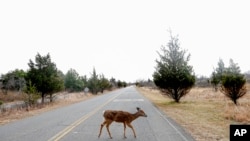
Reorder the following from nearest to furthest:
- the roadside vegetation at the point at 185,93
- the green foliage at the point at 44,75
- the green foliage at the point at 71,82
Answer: the roadside vegetation at the point at 185,93
the green foliage at the point at 44,75
the green foliage at the point at 71,82

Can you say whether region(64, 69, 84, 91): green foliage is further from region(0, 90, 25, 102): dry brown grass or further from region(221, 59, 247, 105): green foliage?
region(221, 59, 247, 105): green foliage

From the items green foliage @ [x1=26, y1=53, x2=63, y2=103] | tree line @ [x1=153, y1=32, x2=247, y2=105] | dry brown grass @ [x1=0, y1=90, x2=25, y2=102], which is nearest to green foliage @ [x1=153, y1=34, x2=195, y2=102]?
tree line @ [x1=153, y1=32, x2=247, y2=105]

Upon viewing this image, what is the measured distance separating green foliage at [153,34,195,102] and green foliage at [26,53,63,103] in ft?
47.5

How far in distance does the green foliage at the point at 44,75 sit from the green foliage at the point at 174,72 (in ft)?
47.5

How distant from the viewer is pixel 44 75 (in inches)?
1620

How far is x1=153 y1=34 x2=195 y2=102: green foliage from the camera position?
108 ft

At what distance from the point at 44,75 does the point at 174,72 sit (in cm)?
1728

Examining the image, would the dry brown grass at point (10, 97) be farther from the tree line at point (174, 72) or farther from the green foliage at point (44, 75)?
the tree line at point (174, 72)

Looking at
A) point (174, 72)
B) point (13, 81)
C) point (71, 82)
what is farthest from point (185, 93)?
point (71, 82)

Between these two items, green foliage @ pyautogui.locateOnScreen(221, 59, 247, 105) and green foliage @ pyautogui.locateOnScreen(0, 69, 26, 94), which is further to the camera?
green foliage @ pyautogui.locateOnScreen(0, 69, 26, 94)

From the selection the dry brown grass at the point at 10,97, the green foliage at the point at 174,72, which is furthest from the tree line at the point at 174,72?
the dry brown grass at the point at 10,97

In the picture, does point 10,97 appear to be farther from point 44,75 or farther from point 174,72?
point 174,72

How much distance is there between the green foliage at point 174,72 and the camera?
3281 centimetres

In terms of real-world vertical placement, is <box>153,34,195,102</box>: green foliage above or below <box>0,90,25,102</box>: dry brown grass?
above
